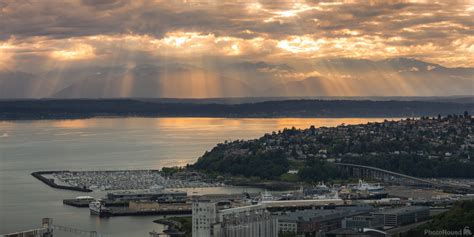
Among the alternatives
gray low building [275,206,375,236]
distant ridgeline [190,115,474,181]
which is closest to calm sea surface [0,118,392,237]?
gray low building [275,206,375,236]

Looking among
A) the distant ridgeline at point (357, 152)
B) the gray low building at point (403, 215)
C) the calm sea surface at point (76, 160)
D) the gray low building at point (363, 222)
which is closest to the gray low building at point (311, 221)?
the gray low building at point (363, 222)

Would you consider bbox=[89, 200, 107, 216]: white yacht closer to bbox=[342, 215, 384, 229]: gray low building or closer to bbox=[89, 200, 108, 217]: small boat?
bbox=[89, 200, 108, 217]: small boat

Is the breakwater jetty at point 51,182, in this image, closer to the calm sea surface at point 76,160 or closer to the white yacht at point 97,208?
the calm sea surface at point 76,160

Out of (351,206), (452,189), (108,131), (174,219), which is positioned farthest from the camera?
(108,131)

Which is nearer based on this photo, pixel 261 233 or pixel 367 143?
pixel 261 233

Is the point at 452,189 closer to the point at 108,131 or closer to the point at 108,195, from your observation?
the point at 108,195

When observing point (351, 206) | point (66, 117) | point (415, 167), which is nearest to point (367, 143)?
point (415, 167)
